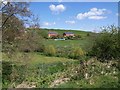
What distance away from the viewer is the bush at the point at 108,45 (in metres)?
17.1

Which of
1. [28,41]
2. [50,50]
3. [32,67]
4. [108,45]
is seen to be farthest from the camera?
[50,50]

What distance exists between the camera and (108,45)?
57.8ft

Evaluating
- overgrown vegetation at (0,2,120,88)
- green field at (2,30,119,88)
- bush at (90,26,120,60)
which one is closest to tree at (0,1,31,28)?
overgrown vegetation at (0,2,120,88)

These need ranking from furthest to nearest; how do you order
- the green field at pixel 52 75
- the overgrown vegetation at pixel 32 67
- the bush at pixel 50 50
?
the bush at pixel 50 50
the overgrown vegetation at pixel 32 67
the green field at pixel 52 75

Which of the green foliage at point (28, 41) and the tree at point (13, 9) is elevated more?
the tree at point (13, 9)

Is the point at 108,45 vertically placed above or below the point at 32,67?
above

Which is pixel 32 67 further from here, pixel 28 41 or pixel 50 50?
pixel 50 50

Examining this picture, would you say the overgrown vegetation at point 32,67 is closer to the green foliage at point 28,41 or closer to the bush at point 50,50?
the green foliage at point 28,41

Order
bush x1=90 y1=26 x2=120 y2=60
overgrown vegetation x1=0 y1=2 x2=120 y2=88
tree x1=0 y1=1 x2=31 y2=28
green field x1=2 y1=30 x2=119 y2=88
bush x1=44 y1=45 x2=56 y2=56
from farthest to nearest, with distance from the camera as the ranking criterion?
bush x1=44 y1=45 x2=56 y2=56 → bush x1=90 y1=26 x2=120 y2=60 → tree x1=0 y1=1 x2=31 y2=28 → overgrown vegetation x1=0 y1=2 x2=120 y2=88 → green field x1=2 y1=30 x2=119 y2=88

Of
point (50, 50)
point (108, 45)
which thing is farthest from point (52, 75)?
point (50, 50)

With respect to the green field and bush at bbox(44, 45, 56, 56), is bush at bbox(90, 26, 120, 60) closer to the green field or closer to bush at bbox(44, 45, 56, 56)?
the green field

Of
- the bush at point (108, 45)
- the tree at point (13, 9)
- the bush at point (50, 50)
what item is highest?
the tree at point (13, 9)

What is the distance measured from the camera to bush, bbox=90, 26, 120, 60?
17062 millimetres

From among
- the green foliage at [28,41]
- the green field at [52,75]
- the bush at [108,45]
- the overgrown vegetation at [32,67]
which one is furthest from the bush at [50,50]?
the green foliage at [28,41]
